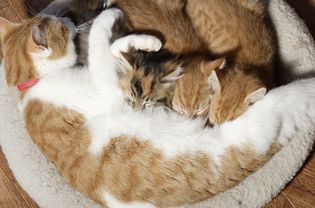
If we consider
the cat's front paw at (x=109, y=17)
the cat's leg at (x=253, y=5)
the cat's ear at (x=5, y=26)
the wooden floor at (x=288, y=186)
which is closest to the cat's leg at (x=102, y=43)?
the cat's front paw at (x=109, y=17)

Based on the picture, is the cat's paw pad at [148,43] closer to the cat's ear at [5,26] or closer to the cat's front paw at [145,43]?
the cat's front paw at [145,43]

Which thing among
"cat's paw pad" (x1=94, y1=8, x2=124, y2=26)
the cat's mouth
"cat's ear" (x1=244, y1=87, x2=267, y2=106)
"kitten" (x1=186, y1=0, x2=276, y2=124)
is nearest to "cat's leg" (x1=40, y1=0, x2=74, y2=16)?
the cat's mouth

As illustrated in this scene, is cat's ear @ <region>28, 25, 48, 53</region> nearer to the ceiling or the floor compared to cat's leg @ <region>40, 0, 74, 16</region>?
nearer to the ceiling

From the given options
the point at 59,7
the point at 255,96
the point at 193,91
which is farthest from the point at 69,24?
the point at 255,96

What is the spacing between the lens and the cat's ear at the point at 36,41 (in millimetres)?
1541

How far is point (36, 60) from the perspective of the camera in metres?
1.61

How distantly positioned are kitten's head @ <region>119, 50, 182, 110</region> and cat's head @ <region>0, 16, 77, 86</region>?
26cm

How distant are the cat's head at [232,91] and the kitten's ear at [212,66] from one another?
2 cm

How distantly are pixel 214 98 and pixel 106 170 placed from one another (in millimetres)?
436

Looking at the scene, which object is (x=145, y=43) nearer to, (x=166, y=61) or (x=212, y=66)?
(x=166, y=61)

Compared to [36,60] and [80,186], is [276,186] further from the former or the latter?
[36,60]

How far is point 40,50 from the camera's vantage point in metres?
1.57

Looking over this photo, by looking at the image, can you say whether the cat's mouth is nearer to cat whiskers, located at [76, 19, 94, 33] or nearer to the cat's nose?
cat whiskers, located at [76, 19, 94, 33]

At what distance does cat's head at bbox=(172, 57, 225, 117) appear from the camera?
58.9 inches
